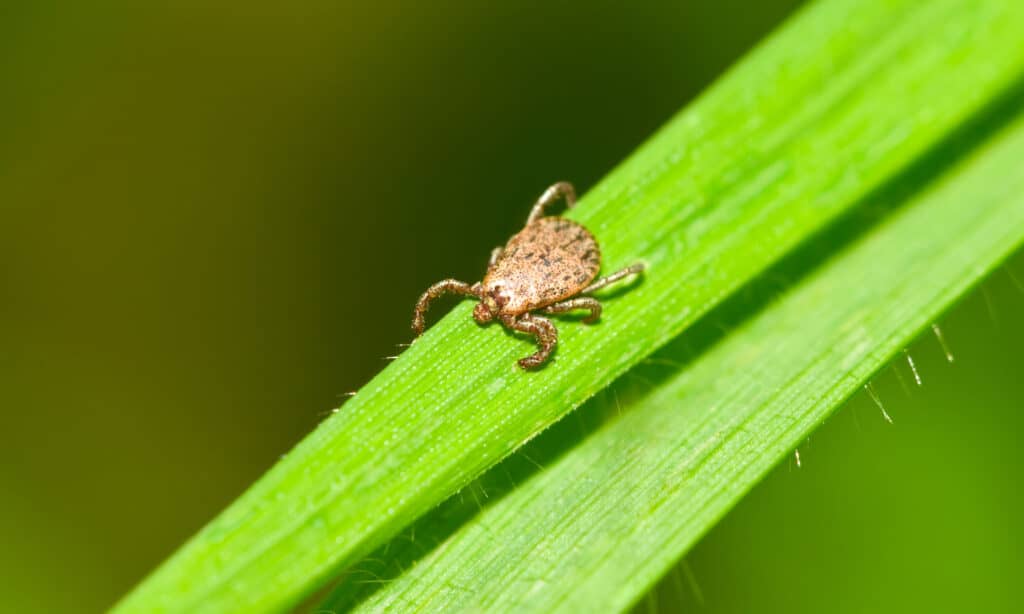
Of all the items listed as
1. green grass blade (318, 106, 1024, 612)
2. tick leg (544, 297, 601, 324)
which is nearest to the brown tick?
tick leg (544, 297, 601, 324)

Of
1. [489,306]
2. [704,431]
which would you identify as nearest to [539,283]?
[489,306]

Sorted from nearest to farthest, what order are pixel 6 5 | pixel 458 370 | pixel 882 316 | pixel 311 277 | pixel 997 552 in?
pixel 882 316 → pixel 458 370 → pixel 997 552 → pixel 6 5 → pixel 311 277

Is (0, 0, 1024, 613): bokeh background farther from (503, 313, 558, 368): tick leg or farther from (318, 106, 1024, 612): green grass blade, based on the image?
(318, 106, 1024, 612): green grass blade

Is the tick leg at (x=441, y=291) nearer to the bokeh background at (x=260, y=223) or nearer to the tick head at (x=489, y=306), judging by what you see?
the tick head at (x=489, y=306)

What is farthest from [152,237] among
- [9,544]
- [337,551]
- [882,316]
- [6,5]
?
[882,316]

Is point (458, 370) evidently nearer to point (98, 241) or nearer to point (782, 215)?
point (782, 215)

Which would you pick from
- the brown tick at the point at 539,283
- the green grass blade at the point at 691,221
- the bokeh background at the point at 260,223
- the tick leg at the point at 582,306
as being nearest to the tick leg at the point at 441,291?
the brown tick at the point at 539,283
